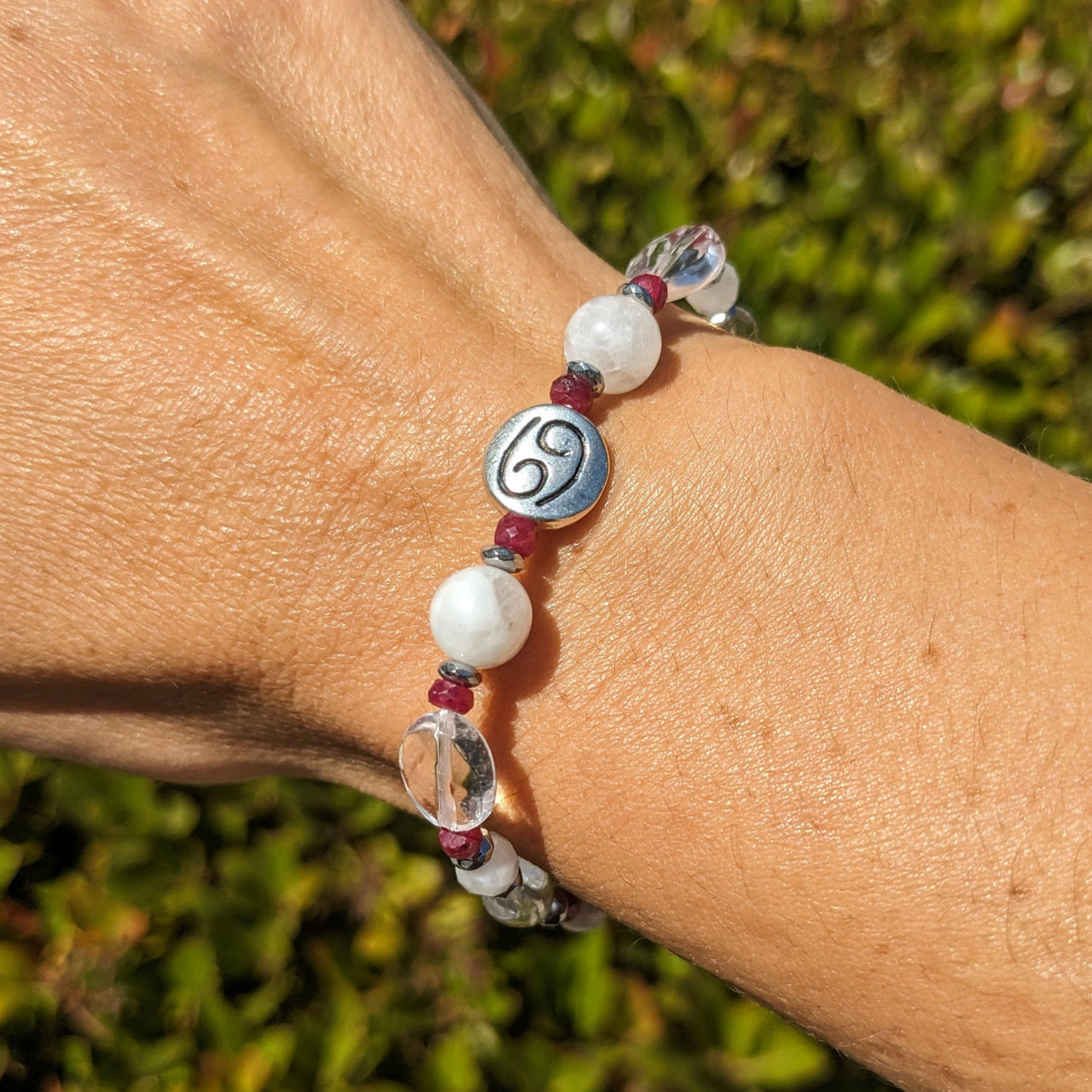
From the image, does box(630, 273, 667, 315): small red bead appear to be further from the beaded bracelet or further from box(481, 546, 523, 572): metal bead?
box(481, 546, 523, 572): metal bead

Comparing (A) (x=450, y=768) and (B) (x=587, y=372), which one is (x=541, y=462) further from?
(A) (x=450, y=768)

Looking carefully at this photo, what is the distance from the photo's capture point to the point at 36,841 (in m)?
1.84

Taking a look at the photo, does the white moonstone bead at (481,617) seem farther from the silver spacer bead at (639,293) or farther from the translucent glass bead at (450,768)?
the silver spacer bead at (639,293)

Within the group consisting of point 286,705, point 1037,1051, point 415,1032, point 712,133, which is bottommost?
point 415,1032

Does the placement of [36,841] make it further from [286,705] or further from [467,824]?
[467,824]

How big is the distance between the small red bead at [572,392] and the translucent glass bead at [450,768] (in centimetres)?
38

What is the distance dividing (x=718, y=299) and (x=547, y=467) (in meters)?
0.57

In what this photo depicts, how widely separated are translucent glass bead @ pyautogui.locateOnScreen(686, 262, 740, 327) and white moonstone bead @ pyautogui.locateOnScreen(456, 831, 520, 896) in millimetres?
815

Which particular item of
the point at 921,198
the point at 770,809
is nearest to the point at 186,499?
the point at 770,809

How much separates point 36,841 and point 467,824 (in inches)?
44.5

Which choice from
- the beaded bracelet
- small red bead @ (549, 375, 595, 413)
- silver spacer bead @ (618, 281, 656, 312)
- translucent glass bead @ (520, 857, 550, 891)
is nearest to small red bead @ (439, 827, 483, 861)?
the beaded bracelet

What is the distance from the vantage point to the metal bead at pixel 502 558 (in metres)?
1.13

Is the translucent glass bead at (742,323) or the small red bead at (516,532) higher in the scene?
the translucent glass bead at (742,323)

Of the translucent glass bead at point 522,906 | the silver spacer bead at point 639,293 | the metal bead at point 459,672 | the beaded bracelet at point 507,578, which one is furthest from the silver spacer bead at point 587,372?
the translucent glass bead at point 522,906
